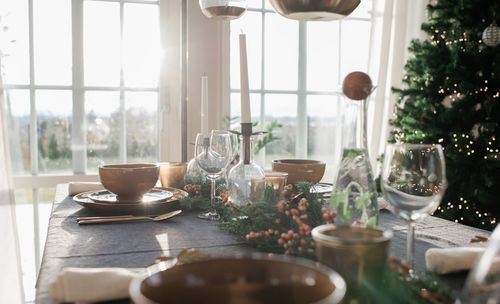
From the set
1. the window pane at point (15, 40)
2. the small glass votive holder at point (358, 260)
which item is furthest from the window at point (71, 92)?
the small glass votive holder at point (358, 260)

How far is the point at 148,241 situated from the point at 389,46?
226 centimetres

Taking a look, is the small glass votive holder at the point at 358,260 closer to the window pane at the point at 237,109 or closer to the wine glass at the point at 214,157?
the wine glass at the point at 214,157

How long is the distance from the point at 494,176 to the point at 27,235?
2.29m

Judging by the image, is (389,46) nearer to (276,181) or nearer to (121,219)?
(276,181)

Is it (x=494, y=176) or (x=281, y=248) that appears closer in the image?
(x=281, y=248)

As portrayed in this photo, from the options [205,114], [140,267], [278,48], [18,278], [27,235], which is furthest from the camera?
[278,48]

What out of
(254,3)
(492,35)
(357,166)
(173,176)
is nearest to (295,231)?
(357,166)

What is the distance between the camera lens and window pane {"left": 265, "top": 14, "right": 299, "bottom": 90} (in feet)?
9.48

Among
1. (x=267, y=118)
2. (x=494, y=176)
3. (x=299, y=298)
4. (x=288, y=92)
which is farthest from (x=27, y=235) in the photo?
(x=299, y=298)

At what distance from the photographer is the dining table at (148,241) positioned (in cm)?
79

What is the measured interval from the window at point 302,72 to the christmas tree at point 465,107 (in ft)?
1.83

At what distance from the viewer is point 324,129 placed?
10.1ft

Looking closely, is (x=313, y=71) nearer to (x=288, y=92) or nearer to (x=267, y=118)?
(x=288, y=92)

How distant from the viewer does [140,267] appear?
764 mm
